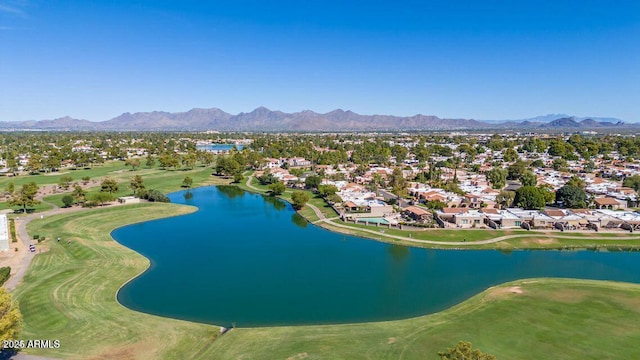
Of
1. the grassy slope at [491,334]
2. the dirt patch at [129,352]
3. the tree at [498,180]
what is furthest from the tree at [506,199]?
the dirt patch at [129,352]

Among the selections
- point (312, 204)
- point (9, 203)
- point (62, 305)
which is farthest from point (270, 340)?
point (9, 203)

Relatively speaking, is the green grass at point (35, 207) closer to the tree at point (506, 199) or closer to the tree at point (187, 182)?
the tree at point (187, 182)

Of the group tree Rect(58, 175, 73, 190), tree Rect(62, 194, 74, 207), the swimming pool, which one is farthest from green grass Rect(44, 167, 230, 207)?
the swimming pool

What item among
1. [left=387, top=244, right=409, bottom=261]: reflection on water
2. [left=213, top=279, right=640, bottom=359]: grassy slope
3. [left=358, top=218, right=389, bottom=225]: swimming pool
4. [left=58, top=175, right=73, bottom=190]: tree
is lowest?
[left=387, top=244, right=409, bottom=261]: reflection on water

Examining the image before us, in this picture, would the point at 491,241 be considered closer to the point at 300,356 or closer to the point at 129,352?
the point at 300,356

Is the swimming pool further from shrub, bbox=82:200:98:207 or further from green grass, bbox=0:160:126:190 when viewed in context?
green grass, bbox=0:160:126:190

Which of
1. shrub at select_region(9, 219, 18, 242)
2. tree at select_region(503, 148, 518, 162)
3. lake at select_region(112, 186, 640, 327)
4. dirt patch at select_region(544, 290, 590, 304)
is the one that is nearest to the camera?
lake at select_region(112, 186, 640, 327)
